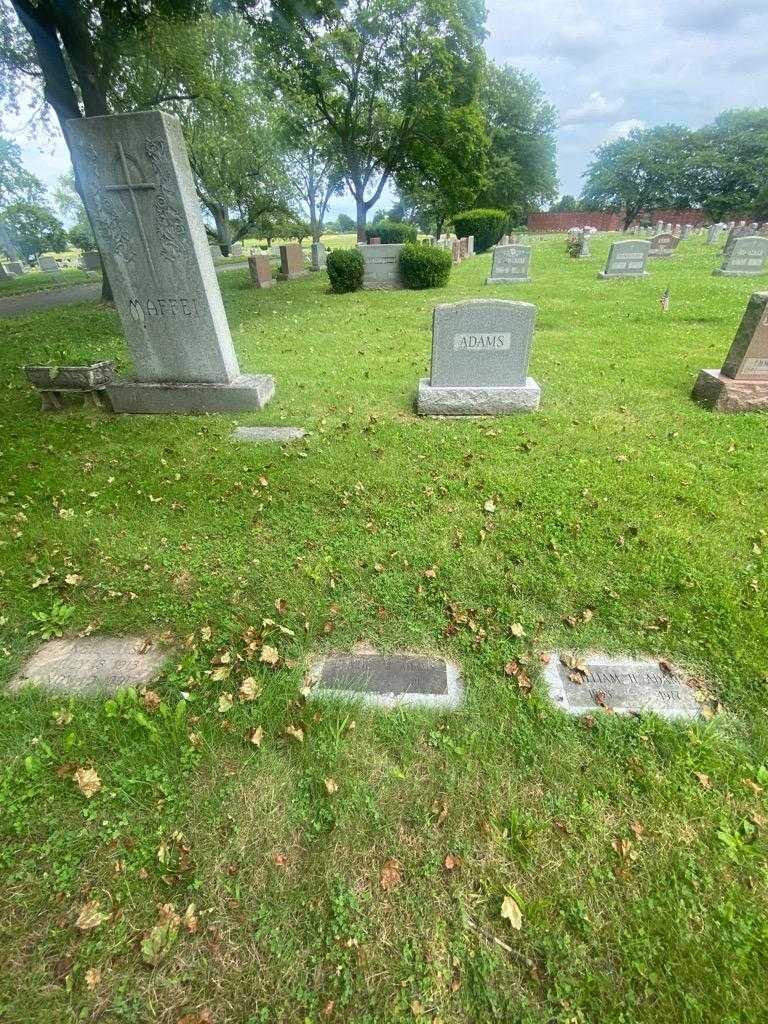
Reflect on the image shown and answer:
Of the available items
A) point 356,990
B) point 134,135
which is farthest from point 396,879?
point 134,135

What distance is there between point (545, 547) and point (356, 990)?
→ 2585 millimetres

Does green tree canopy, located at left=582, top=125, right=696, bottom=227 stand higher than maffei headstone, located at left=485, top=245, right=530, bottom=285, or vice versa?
green tree canopy, located at left=582, top=125, right=696, bottom=227

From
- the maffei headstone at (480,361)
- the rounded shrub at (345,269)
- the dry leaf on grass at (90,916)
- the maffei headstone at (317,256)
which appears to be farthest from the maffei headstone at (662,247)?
the dry leaf on grass at (90,916)

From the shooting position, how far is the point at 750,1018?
140 cm

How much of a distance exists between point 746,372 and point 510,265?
12.4 meters

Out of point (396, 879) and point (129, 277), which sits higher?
point (129, 277)

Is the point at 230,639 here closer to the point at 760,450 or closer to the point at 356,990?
the point at 356,990

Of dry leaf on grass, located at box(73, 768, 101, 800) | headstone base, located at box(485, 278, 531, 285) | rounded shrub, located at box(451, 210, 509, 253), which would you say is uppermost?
rounded shrub, located at box(451, 210, 509, 253)

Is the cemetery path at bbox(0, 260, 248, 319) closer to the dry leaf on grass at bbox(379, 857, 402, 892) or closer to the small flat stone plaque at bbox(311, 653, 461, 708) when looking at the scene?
the small flat stone plaque at bbox(311, 653, 461, 708)

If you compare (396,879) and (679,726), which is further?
(679,726)

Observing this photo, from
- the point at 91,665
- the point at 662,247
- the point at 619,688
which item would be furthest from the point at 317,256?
the point at 619,688

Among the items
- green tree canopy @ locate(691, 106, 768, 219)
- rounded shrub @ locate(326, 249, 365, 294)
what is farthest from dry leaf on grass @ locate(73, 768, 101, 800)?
green tree canopy @ locate(691, 106, 768, 219)

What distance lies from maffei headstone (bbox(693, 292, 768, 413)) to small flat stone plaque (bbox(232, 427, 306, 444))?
15.8 ft

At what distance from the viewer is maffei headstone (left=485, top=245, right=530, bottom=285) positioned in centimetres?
1528
